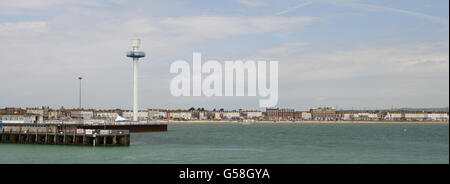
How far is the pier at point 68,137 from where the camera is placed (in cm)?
6531

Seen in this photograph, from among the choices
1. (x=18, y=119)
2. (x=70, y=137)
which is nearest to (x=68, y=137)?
(x=70, y=137)

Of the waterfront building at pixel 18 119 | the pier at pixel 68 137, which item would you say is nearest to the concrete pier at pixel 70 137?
the pier at pixel 68 137

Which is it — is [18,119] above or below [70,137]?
above

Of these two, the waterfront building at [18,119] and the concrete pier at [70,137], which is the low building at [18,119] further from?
the concrete pier at [70,137]

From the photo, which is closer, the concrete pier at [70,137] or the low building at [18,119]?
the concrete pier at [70,137]

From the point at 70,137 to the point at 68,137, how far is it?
26 centimetres

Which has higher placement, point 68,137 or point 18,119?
point 18,119

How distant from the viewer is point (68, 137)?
2670 inches

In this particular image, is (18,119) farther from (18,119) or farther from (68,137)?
(68,137)

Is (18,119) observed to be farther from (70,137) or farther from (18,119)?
(70,137)

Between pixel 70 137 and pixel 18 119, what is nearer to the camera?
pixel 70 137

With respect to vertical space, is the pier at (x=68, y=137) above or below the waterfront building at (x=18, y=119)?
below
